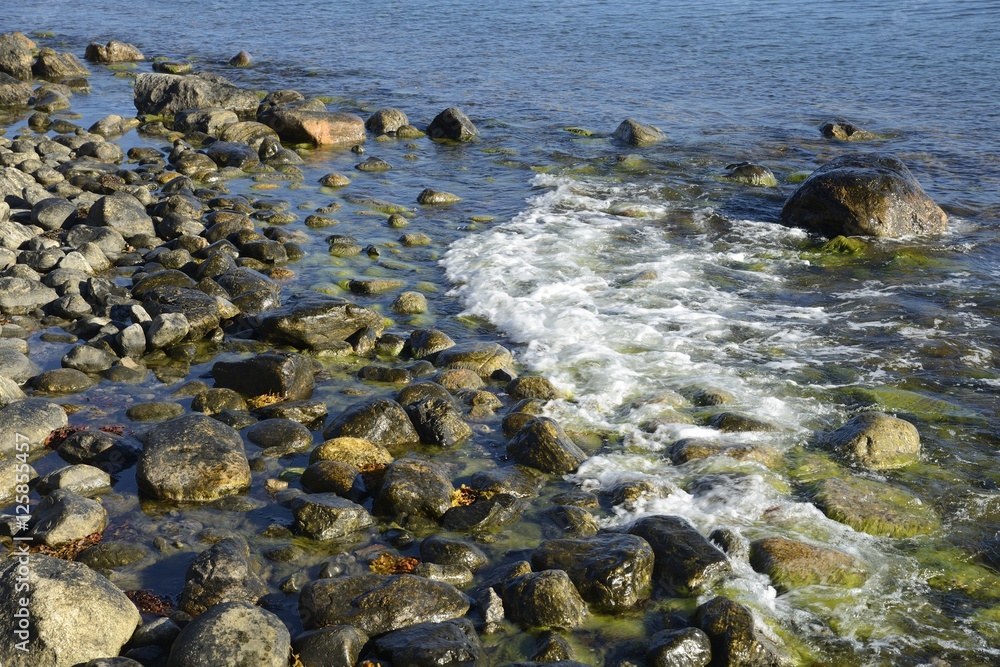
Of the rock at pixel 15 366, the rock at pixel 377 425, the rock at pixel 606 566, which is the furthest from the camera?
the rock at pixel 15 366

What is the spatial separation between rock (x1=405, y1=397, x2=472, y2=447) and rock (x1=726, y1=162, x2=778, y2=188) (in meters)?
11.5

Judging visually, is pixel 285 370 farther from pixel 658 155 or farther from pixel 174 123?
pixel 174 123

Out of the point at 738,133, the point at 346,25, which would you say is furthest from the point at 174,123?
the point at 346,25

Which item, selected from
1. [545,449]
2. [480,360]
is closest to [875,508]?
[545,449]

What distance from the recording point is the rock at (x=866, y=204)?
15.0 metres

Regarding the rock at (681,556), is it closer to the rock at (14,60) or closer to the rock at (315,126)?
the rock at (315,126)

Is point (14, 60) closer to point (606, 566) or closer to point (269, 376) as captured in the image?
point (269, 376)

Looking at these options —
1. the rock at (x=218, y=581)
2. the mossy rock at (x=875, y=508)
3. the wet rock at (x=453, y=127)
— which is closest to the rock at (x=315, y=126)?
the wet rock at (x=453, y=127)

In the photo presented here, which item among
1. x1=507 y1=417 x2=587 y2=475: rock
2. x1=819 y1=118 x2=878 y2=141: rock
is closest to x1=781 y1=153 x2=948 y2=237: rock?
x1=819 y1=118 x2=878 y2=141: rock

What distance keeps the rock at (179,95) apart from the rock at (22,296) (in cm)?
1285

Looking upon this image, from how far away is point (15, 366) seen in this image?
371 inches

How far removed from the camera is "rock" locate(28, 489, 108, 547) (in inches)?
274

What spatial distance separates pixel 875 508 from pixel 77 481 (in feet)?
23.8

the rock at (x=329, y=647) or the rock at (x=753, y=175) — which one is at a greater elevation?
the rock at (x=753, y=175)
